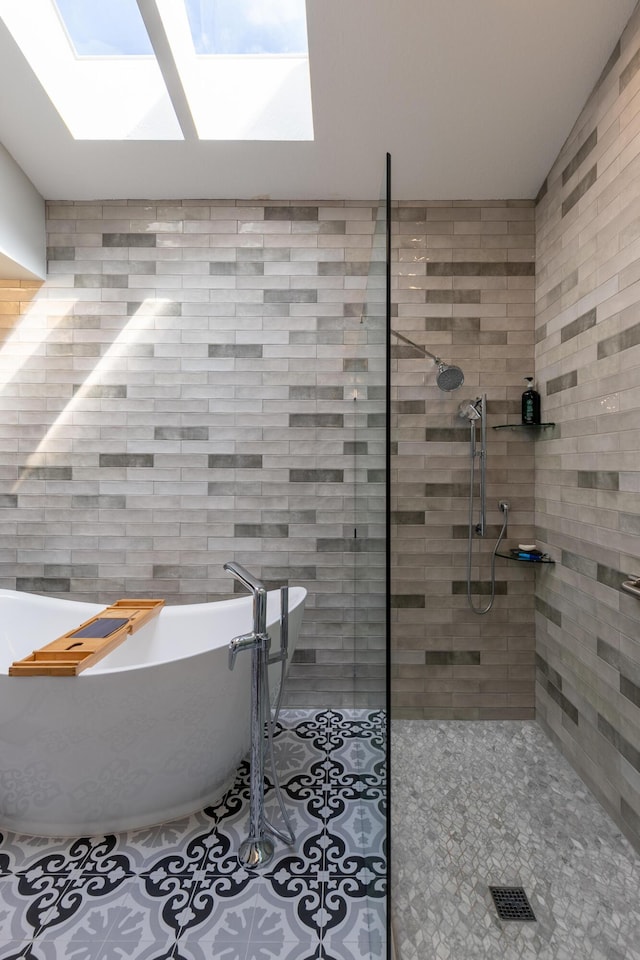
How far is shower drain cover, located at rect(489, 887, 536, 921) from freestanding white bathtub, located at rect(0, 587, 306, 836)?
3.26 ft

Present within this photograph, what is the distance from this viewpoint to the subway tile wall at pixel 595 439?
184cm

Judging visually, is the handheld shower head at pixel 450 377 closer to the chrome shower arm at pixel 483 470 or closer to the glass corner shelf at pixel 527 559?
the chrome shower arm at pixel 483 470

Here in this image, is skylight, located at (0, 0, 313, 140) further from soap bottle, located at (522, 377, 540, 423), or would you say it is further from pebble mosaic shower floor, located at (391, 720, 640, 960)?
pebble mosaic shower floor, located at (391, 720, 640, 960)

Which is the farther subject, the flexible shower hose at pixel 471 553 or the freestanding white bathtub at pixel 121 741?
the flexible shower hose at pixel 471 553

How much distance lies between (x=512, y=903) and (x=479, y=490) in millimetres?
1727

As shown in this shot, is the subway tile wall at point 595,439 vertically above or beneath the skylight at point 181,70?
beneath

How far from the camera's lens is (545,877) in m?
1.68

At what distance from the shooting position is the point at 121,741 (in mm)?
1708

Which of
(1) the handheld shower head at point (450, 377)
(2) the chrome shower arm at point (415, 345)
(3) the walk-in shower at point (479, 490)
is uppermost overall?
(2) the chrome shower arm at point (415, 345)

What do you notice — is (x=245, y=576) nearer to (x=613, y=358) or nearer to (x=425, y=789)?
(x=425, y=789)

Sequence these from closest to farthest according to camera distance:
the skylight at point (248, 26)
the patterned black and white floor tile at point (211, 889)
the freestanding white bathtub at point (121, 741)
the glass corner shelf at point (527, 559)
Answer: the patterned black and white floor tile at point (211, 889) < the freestanding white bathtub at point (121, 741) < the skylight at point (248, 26) < the glass corner shelf at point (527, 559)

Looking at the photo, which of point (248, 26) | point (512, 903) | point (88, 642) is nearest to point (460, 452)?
point (512, 903)

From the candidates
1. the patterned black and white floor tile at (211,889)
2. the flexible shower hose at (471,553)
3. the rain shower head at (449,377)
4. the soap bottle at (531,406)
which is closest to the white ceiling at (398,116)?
the rain shower head at (449,377)

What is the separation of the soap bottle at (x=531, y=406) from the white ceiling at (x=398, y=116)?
1.06 metres
